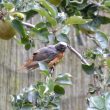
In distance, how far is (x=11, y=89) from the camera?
7.37ft

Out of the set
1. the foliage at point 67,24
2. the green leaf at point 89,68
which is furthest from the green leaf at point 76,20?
the green leaf at point 89,68

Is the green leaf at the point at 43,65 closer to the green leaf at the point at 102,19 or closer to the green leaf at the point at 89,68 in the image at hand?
the green leaf at the point at 89,68

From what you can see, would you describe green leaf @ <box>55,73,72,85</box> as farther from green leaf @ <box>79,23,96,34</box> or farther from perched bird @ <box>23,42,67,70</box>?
green leaf @ <box>79,23,96,34</box>

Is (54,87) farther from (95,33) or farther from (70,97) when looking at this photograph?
(70,97)


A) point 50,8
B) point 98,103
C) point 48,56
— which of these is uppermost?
point 50,8

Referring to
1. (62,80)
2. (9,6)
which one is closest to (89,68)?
(62,80)

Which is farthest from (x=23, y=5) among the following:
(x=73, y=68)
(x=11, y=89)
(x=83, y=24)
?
(x=73, y=68)

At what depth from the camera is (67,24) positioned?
3.54 ft

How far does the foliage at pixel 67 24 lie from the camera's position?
3.46 feet

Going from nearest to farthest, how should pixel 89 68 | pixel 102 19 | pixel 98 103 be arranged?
1. pixel 98 103
2. pixel 89 68
3. pixel 102 19

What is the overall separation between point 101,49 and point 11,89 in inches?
47.3

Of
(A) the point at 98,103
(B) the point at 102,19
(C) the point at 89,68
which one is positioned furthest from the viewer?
(B) the point at 102,19

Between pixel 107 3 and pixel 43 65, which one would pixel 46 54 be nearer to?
pixel 43 65

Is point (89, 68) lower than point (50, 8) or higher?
lower
